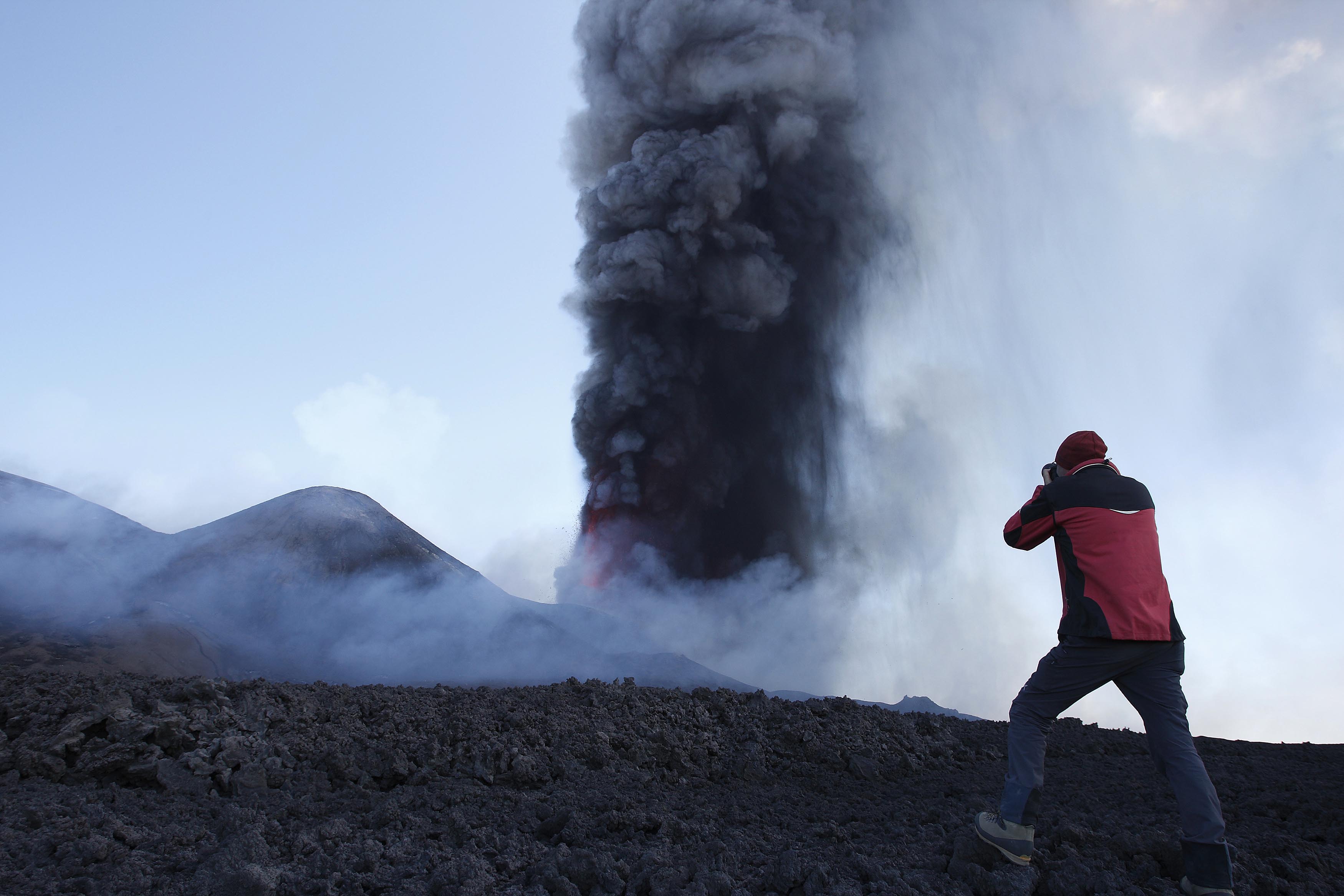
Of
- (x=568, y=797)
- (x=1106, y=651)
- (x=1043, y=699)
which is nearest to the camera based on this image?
(x=1106, y=651)

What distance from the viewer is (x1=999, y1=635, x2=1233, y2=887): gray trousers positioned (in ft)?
11.6

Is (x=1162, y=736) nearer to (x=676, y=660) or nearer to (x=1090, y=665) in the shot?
(x=1090, y=665)

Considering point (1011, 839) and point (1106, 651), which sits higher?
point (1106, 651)

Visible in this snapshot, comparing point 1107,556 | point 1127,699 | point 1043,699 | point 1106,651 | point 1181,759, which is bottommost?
point 1181,759

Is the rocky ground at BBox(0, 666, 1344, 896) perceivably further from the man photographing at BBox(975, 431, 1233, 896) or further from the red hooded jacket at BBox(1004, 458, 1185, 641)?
the red hooded jacket at BBox(1004, 458, 1185, 641)

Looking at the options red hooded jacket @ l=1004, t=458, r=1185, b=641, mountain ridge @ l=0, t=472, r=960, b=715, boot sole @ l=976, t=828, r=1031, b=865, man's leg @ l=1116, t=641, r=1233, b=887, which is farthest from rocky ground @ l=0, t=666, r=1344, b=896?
mountain ridge @ l=0, t=472, r=960, b=715

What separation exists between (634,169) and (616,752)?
2441cm

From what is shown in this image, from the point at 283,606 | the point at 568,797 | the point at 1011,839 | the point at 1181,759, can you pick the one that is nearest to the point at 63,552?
the point at 283,606

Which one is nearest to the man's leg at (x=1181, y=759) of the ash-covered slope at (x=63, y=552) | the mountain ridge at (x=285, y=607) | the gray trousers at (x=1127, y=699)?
the gray trousers at (x=1127, y=699)

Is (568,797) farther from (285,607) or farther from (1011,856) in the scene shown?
(285,607)

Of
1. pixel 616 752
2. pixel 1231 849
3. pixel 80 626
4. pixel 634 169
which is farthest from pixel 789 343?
pixel 1231 849

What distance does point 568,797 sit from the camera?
5.21 meters

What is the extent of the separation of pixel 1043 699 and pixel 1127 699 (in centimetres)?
42

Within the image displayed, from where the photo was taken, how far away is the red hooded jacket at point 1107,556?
3.64 m
